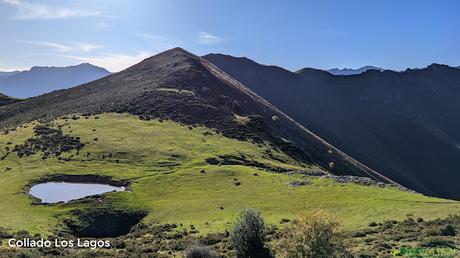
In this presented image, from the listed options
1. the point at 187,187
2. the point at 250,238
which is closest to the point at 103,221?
the point at 187,187

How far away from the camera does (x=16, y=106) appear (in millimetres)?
167375

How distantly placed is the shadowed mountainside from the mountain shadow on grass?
2329 inches

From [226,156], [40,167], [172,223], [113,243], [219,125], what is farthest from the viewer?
[219,125]

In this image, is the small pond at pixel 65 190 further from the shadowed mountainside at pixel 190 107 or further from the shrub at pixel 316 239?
the shadowed mountainside at pixel 190 107

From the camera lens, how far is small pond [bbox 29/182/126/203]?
2655 inches

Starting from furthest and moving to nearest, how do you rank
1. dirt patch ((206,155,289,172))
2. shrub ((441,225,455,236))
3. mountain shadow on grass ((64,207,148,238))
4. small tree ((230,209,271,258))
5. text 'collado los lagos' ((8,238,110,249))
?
dirt patch ((206,155,289,172)) < mountain shadow on grass ((64,207,148,238)) < text 'collado los lagos' ((8,238,110,249)) < shrub ((441,225,455,236)) < small tree ((230,209,271,258))

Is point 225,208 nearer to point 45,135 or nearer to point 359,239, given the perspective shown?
point 359,239

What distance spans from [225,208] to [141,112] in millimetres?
76946

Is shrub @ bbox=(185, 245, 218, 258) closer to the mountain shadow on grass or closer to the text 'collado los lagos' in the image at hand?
the text 'collado los lagos'

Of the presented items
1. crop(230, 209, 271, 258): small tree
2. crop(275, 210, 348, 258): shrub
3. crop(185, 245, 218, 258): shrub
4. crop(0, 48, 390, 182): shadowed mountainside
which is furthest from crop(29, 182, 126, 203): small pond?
crop(0, 48, 390, 182): shadowed mountainside

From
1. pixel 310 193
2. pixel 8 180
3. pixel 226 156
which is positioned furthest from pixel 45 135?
pixel 310 193

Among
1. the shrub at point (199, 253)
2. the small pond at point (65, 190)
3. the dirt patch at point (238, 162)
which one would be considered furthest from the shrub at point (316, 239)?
the dirt patch at point (238, 162)

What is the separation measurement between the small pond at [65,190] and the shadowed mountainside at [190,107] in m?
51.2

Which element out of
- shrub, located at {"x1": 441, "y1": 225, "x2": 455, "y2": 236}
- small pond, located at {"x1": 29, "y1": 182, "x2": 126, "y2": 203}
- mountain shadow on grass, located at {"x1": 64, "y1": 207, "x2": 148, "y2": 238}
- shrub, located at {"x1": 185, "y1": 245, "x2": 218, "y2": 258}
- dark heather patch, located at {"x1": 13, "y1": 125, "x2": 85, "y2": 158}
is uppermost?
dark heather patch, located at {"x1": 13, "y1": 125, "x2": 85, "y2": 158}
